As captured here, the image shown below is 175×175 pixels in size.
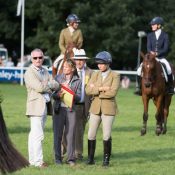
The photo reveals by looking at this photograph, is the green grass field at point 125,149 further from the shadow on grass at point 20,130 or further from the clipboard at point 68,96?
the clipboard at point 68,96

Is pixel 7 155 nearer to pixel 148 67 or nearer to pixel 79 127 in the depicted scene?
pixel 79 127

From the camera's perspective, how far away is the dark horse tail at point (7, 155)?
5.13 metres

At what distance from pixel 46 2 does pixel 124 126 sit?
25540 millimetres

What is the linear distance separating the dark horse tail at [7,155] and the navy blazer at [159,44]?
28.0 ft

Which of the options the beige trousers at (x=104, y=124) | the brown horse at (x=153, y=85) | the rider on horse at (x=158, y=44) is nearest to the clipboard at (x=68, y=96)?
the beige trousers at (x=104, y=124)

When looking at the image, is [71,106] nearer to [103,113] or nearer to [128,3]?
[103,113]

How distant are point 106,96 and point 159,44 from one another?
5878 millimetres

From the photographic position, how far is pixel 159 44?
13.0 meters

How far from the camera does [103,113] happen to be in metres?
7.64

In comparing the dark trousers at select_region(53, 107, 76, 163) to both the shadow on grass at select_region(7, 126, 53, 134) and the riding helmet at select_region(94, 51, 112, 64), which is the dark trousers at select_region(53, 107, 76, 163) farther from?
the shadow on grass at select_region(7, 126, 53, 134)

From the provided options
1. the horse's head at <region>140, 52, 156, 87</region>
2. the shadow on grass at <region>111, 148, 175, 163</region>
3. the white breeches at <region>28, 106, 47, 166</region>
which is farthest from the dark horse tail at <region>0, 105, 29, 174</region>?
the horse's head at <region>140, 52, 156, 87</region>

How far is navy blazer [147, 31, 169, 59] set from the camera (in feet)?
42.7

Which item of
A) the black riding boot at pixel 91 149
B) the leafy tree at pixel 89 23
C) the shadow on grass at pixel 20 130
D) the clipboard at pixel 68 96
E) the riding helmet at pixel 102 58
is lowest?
the shadow on grass at pixel 20 130

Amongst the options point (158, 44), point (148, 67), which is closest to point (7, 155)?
point (148, 67)
